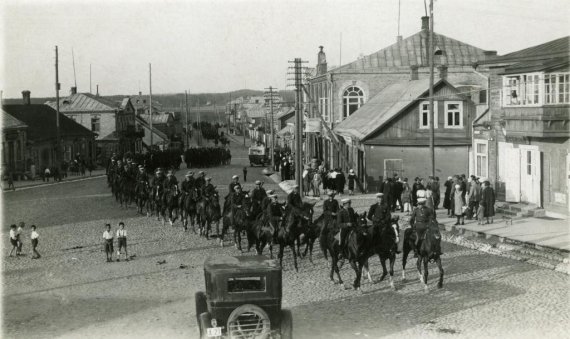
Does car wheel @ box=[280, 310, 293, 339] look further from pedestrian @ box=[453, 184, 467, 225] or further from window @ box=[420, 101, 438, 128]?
window @ box=[420, 101, 438, 128]

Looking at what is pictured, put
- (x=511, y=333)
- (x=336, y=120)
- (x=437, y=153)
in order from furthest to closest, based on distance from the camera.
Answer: (x=336, y=120) → (x=437, y=153) → (x=511, y=333)

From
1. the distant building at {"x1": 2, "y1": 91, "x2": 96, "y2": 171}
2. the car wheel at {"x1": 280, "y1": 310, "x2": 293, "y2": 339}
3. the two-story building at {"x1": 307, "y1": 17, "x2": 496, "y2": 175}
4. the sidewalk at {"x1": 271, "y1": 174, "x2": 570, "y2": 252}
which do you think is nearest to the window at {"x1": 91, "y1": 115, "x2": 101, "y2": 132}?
the distant building at {"x1": 2, "y1": 91, "x2": 96, "y2": 171}

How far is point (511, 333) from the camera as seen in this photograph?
11141 millimetres

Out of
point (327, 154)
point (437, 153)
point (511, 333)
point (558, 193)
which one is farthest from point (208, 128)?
point (511, 333)

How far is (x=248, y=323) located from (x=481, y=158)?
21.4m

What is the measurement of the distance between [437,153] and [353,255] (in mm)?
19950

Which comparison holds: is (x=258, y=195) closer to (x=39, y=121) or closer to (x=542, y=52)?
(x=542, y=52)

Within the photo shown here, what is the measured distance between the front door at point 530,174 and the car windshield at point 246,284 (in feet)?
51.4

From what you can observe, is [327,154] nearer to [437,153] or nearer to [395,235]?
[437,153]

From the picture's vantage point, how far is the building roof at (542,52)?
74.6 ft

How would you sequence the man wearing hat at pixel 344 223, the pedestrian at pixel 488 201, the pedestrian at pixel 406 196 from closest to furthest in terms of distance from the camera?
the man wearing hat at pixel 344 223
the pedestrian at pixel 488 201
the pedestrian at pixel 406 196

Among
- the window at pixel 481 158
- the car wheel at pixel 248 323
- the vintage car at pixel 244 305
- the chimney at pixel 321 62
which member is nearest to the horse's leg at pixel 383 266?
the vintage car at pixel 244 305

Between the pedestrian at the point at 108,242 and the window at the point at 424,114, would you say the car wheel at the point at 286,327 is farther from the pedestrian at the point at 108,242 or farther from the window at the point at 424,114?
the window at the point at 424,114

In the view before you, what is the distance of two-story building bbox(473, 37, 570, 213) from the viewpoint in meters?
21.8
